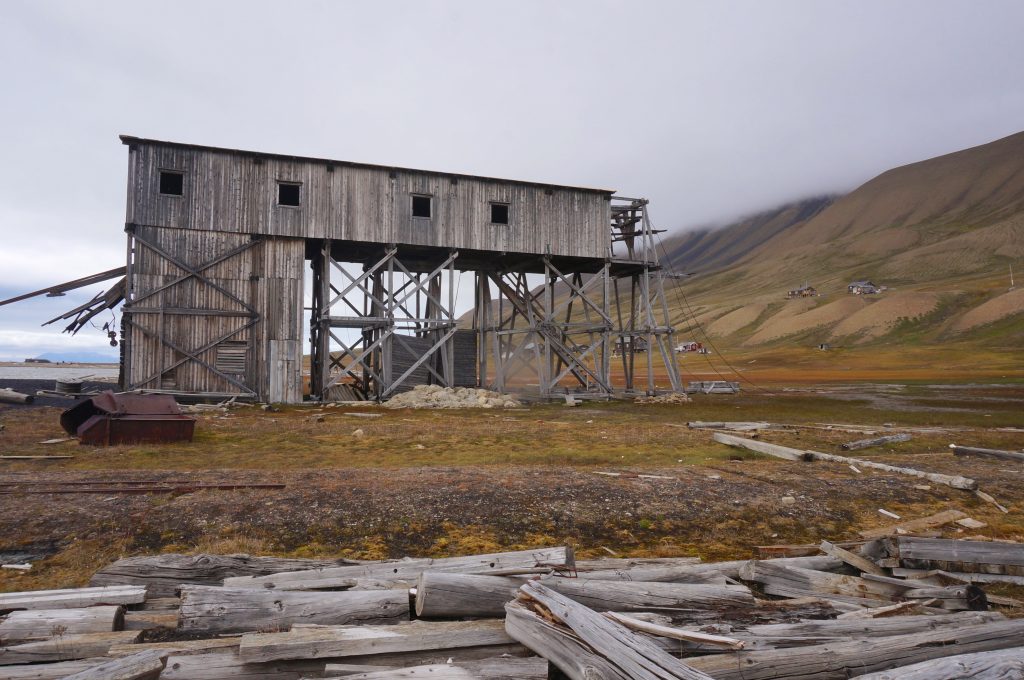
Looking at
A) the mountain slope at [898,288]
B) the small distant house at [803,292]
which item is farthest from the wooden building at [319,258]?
the small distant house at [803,292]

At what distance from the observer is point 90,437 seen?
46.2 feet

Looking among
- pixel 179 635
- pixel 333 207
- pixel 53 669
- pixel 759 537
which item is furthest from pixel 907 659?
pixel 333 207

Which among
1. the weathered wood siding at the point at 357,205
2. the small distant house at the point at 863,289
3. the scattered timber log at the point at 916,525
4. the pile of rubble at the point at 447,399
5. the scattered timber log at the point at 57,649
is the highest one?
the small distant house at the point at 863,289

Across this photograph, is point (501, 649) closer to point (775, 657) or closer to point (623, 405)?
point (775, 657)

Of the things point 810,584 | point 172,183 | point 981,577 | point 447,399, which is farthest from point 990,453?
point 172,183

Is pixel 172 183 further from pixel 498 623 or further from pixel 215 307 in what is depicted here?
pixel 498 623

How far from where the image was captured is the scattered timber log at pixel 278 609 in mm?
4398

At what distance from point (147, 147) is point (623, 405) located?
945 inches

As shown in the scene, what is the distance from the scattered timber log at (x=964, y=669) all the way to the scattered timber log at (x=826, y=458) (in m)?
7.70

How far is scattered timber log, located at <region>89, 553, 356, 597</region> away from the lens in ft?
17.0

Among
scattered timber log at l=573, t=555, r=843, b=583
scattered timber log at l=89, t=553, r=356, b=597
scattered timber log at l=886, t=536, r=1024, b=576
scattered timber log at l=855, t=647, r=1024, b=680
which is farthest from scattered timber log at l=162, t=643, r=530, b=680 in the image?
scattered timber log at l=886, t=536, r=1024, b=576

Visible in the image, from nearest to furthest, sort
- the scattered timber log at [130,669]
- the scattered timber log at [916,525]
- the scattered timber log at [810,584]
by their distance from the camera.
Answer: the scattered timber log at [130,669], the scattered timber log at [810,584], the scattered timber log at [916,525]

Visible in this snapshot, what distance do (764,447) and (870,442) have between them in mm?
2995

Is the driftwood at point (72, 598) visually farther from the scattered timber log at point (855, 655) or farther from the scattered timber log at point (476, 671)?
the scattered timber log at point (855, 655)
